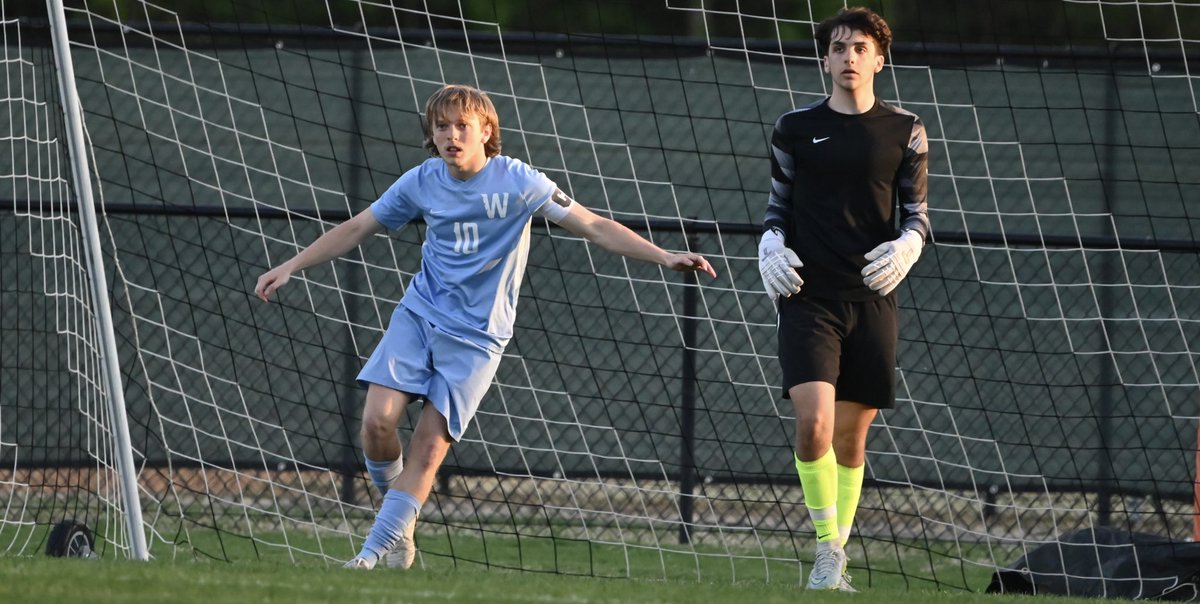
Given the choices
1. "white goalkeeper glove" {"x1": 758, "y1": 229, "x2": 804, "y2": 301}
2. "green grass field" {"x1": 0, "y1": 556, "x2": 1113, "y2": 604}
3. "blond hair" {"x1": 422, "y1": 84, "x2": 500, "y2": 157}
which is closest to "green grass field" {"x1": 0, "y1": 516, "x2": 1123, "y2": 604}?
"green grass field" {"x1": 0, "y1": 556, "x2": 1113, "y2": 604}

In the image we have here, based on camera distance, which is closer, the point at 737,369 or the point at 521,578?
the point at 521,578

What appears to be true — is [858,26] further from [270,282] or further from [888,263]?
[270,282]

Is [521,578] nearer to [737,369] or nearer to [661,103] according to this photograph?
[737,369]

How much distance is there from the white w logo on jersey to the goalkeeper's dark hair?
1270 mm

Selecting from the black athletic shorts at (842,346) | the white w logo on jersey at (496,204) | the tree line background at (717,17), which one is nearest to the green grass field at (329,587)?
the black athletic shorts at (842,346)

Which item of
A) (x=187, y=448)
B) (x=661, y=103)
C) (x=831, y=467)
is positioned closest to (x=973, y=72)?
(x=661, y=103)

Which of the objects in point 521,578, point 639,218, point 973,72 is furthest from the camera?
point 973,72

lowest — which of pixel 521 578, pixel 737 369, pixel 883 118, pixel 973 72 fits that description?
pixel 521 578

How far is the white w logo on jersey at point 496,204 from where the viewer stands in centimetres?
521

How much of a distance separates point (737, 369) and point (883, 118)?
3.11 metres

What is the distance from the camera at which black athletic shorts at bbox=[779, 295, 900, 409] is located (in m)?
5.08

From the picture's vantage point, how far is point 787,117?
17.3ft

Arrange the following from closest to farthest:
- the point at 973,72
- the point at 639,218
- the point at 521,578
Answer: the point at 521,578, the point at 639,218, the point at 973,72

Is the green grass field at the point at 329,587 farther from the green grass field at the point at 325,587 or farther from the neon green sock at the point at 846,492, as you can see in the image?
the neon green sock at the point at 846,492
